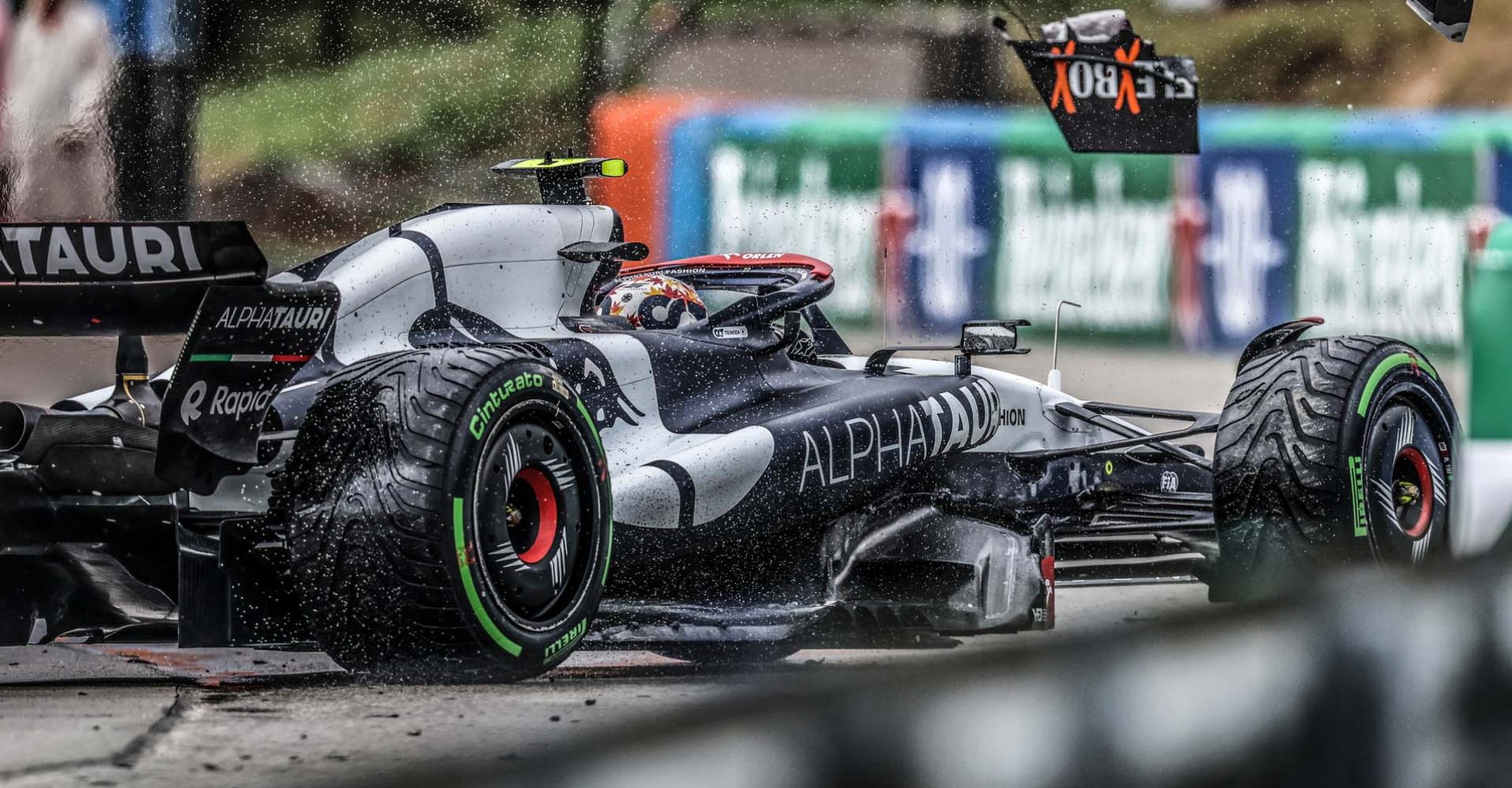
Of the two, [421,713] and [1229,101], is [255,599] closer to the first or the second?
[421,713]

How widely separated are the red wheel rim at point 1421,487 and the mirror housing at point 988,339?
1326 mm

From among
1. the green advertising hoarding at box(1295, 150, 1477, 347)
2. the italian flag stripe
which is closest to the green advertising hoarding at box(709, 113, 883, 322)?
the green advertising hoarding at box(1295, 150, 1477, 347)

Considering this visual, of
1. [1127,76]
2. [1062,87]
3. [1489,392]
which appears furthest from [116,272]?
Answer: [1127,76]

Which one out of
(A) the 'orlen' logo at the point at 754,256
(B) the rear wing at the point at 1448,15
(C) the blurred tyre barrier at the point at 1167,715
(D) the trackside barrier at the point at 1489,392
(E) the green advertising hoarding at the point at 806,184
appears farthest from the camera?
(E) the green advertising hoarding at the point at 806,184

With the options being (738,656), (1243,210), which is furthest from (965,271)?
(738,656)

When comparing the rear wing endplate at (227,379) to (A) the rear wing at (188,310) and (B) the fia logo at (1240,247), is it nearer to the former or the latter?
(A) the rear wing at (188,310)

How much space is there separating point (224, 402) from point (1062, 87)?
17.7ft

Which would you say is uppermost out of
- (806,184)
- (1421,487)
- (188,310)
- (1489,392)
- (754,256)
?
(806,184)

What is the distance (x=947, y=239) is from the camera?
14.1 metres

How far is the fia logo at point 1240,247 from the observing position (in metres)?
13.7

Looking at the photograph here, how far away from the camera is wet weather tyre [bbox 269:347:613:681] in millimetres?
4387

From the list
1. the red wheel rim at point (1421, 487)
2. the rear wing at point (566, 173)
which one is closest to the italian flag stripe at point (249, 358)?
the rear wing at point (566, 173)

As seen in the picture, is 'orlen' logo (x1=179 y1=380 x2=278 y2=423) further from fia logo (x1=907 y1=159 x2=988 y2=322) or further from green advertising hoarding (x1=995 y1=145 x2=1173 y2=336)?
green advertising hoarding (x1=995 y1=145 x2=1173 y2=336)

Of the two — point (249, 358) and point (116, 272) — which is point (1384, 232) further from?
point (116, 272)
